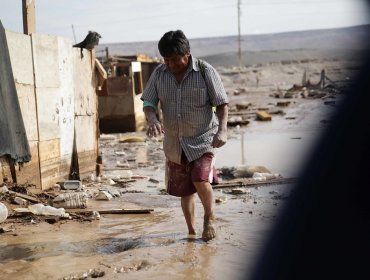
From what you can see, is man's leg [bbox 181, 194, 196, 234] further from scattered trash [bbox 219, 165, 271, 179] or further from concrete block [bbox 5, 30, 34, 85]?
scattered trash [bbox 219, 165, 271, 179]

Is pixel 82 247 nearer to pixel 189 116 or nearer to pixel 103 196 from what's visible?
pixel 189 116

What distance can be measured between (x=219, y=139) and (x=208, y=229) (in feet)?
2.56

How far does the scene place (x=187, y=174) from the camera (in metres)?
4.71

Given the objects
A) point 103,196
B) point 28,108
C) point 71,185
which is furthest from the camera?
point 71,185

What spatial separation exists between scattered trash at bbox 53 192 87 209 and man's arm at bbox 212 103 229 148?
94.0 inches

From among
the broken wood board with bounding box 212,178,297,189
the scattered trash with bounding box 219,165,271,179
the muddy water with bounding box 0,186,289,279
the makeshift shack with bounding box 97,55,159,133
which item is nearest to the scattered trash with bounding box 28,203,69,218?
the muddy water with bounding box 0,186,289,279

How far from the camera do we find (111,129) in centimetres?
1747

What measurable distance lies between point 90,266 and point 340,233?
290 centimetres

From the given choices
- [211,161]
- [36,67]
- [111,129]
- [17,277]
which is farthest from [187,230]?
[111,129]

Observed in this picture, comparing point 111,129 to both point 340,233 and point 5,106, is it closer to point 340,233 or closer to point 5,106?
point 5,106

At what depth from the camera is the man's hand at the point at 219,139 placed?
4484 millimetres

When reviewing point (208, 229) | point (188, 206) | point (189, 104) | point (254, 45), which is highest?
point (254, 45)

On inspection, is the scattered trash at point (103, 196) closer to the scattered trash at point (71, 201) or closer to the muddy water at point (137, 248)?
the scattered trash at point (71, 201)

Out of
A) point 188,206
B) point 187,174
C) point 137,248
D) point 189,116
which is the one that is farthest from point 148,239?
point 189,116
